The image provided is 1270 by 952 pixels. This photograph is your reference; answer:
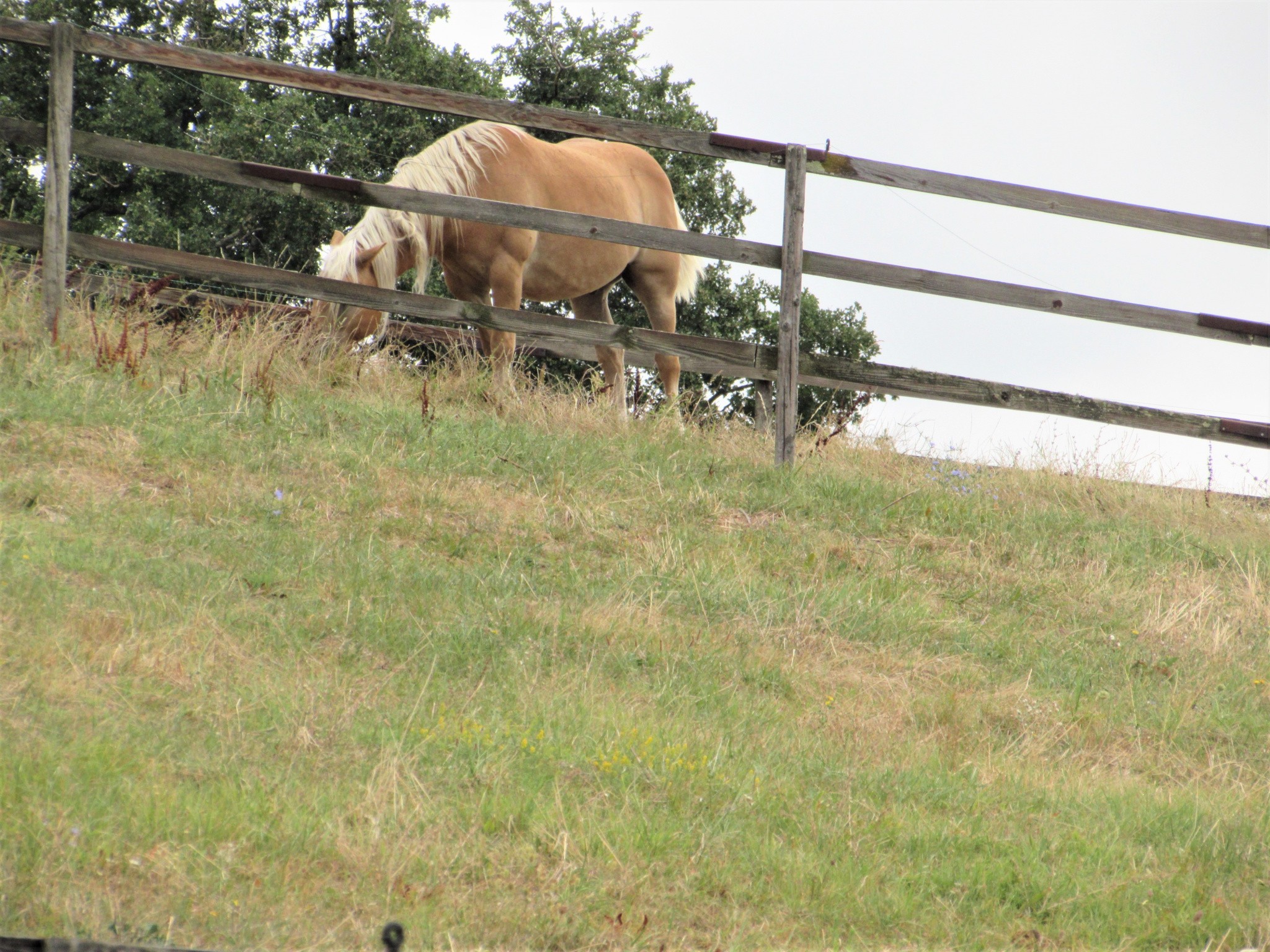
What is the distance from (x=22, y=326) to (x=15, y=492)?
7.17 feet

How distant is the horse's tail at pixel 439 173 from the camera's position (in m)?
9.05

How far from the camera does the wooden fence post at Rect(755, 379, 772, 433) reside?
854 centimetres

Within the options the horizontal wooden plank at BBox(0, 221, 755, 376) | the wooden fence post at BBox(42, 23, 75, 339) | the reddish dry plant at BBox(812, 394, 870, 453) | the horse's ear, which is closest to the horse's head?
the horse's ear

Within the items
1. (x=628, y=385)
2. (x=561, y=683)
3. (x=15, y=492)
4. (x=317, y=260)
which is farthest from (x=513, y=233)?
(x=317, y=260)

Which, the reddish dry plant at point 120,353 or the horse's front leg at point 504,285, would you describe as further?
the horse's front leg at point 504,285

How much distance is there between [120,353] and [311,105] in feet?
38.5

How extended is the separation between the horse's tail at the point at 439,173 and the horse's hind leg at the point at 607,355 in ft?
4.06

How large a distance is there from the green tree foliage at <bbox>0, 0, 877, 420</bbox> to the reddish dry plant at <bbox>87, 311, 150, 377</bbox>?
1038 centimetres

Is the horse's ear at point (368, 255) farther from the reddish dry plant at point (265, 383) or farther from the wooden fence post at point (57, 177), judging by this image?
the wooden fence post at point (57, 177)

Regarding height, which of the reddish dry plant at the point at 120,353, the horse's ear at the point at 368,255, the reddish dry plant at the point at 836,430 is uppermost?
the horse's ear at the point at 368,255

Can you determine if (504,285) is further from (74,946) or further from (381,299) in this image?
(74,946)

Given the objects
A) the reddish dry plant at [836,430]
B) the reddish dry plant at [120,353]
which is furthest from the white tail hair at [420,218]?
the reddish dry plant at [836,430]

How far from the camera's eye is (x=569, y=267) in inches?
411

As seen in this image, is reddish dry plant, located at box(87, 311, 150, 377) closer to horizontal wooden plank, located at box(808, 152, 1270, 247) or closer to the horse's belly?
the horse's belly
